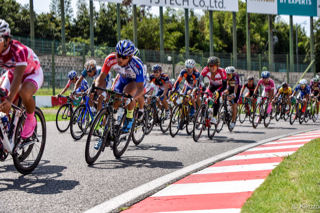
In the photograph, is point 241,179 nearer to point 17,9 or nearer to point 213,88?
point 213,88

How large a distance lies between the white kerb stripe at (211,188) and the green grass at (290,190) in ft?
0.63

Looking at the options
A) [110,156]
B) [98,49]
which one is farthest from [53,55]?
[110,156]

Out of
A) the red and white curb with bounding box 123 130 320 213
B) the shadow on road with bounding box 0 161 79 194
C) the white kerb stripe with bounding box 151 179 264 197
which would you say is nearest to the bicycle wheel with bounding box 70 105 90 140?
the shadow on road with bounding box 0 161 79 194

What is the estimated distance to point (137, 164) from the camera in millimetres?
6234

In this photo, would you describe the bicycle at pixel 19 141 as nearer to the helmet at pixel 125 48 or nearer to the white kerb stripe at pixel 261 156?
the helmet at pixel 125 48

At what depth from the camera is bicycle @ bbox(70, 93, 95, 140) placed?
30.7 ft

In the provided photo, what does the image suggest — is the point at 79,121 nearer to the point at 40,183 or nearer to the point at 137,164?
the point at 137,164

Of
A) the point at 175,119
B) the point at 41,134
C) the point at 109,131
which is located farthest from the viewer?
the point at 175,119

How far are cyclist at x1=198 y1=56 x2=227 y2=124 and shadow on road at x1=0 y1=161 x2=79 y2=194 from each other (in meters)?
5.44

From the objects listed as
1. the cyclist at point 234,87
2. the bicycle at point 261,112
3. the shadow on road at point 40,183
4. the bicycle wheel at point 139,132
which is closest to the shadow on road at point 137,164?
the shadow on road at point 40,183

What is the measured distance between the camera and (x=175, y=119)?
33.9ft

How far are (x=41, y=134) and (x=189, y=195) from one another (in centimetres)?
251

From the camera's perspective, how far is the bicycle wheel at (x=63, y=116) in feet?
35.4

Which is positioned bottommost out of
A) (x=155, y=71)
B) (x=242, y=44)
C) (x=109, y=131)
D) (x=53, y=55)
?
(x=109, y=131)
